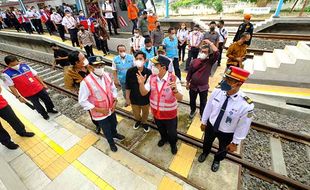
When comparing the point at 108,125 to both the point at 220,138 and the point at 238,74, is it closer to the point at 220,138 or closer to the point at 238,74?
the point at 220,138

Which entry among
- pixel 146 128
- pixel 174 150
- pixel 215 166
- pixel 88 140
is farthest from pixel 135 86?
pixel 215 166

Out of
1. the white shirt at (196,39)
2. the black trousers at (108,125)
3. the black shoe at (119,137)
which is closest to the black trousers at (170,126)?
the black trousers at (108,125)

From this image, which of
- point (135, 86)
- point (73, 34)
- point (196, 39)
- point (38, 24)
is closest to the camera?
point (135, 86)

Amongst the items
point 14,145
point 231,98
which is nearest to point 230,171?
point 231,98

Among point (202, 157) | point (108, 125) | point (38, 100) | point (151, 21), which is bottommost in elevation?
point (202, 157)

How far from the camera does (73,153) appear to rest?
167 inches

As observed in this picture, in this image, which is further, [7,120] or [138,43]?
[138,43]

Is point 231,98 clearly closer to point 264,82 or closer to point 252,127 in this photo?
point 252,127

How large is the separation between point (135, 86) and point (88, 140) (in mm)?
2026

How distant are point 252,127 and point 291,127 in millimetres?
1075

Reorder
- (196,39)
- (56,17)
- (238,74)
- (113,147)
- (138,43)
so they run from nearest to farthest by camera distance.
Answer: (238,74) → (113,147) → (138,43) → (196,39) → (56,17)

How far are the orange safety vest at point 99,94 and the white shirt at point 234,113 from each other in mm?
2004

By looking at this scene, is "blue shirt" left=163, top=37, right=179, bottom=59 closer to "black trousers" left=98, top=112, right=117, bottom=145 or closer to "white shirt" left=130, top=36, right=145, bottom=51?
"white shirt" left=130, top=36, right=145, bottom=51

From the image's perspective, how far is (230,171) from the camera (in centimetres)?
361
